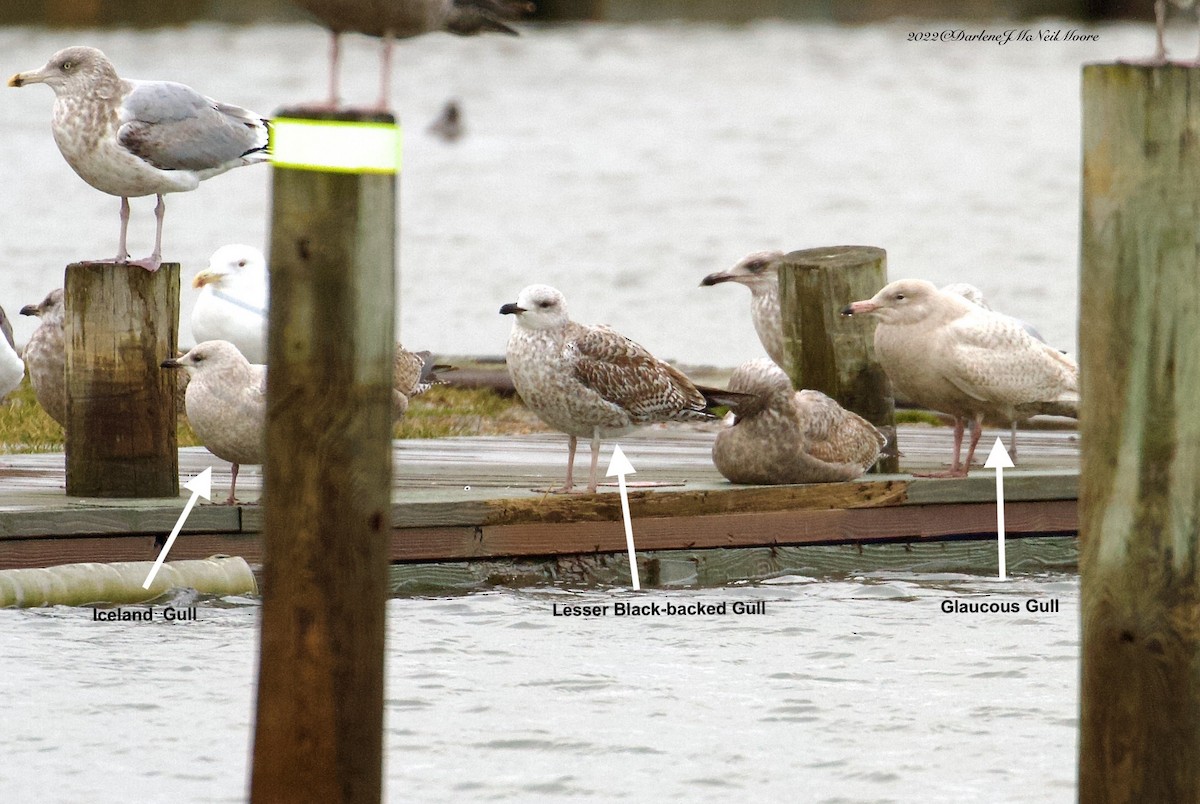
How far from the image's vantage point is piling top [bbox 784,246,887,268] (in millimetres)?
10797

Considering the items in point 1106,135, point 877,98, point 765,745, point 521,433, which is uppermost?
point 877,98

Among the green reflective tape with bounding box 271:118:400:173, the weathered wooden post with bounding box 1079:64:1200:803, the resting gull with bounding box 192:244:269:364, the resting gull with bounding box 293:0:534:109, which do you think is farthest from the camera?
the resting gull with bounding box 192:244:269:364

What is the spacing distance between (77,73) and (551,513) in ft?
9.97

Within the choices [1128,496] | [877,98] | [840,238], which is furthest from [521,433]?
[877,98]

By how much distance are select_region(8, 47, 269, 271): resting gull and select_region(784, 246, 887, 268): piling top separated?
2748 millimetres

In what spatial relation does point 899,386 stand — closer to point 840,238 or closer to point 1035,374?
point 1035,374

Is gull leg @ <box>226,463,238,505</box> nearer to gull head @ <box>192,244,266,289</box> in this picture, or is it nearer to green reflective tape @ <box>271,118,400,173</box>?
gull head @ <box>192,244,266,289</box>

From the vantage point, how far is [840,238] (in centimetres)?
3612

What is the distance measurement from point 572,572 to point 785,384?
1.31 m

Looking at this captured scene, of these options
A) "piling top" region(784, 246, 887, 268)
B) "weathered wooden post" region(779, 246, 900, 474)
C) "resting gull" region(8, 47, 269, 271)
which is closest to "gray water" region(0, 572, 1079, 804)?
"weathered wooden post" region(779, 246, 900, 474)

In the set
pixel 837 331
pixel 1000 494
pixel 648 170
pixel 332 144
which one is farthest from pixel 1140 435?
pixel 648 170

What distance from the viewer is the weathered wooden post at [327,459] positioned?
5.66 metres

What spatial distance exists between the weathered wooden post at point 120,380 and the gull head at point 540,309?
1.51 meters

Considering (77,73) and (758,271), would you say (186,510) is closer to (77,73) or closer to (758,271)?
(77,73)
